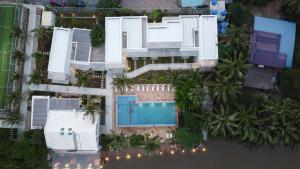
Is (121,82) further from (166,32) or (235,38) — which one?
(235,38)

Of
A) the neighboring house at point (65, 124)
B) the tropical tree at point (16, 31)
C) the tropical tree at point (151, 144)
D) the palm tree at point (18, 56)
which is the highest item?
the tropical tree at point (16, 31)

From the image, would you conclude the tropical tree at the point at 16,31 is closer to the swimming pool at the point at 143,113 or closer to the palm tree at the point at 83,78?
the palm tree at the point at 83,78

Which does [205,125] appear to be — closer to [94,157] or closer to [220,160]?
[220,160]

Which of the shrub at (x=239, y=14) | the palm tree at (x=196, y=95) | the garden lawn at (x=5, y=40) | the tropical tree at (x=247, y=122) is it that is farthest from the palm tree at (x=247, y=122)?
the garden lawn at (x=5, y=40)

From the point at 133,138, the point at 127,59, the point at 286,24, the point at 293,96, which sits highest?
the point at 286,24

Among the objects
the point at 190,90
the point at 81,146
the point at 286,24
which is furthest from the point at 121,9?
the point at 286,24

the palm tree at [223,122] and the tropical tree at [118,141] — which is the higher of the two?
the palm tree at [223,122]
